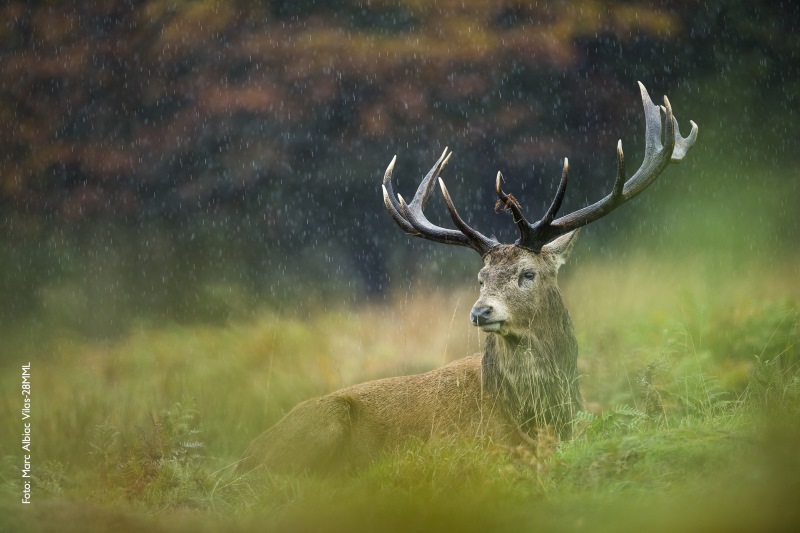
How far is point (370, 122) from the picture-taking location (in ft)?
31.3

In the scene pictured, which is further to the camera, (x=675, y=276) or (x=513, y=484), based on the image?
(x=675, y=276)

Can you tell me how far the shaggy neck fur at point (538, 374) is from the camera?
550 cm

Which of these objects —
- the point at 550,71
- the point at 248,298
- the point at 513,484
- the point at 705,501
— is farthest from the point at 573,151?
the point at 705,501

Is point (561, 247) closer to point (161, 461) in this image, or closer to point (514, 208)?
point (514, 208)

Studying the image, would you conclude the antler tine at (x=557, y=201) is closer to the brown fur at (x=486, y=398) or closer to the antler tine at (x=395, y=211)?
the brown fur at (x=486, y=398)

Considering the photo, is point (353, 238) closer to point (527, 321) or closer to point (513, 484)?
point (527, 321)

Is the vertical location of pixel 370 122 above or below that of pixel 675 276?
above

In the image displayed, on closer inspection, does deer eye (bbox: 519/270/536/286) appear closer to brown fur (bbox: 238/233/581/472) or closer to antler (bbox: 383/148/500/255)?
brown fur (bbox: 238/233/581/472)

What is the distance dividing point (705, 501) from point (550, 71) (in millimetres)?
7586

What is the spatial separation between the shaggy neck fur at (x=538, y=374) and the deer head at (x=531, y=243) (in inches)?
2.7

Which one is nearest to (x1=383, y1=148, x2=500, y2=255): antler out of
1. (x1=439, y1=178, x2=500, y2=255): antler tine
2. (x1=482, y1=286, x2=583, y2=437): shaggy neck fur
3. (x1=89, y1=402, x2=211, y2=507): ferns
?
(x1=439, y1=178, x2=500, y2=255): antler tine

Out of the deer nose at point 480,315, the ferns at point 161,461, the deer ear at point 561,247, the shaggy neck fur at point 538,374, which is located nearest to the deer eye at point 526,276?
the shaggy neck fur at point 538,374

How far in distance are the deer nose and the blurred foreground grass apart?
0.81 metres

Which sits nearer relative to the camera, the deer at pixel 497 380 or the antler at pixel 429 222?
the deer at pixel 497 380
